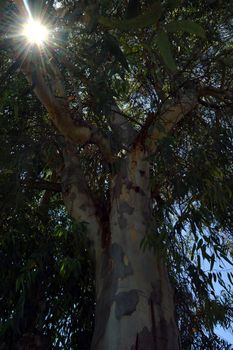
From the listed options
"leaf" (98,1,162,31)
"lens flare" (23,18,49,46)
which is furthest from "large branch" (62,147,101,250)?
"leaf" (98,1,162,31)

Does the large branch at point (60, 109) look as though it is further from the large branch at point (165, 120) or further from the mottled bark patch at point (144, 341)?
the mottled bark patch at point (144, 341)

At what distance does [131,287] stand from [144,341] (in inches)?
15.6

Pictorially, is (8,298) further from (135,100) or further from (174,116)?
(135,100)

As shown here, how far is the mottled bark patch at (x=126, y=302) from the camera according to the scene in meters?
3.14

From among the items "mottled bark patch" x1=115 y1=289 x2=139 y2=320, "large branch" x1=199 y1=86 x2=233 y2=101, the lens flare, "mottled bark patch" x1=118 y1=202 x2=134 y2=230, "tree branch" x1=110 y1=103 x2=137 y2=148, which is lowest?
"mottled bark patch" x1=115 y1=289 x2=139 y2=320

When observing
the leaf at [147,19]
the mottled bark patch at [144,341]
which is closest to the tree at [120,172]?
the mottled bark patch at [144,341]

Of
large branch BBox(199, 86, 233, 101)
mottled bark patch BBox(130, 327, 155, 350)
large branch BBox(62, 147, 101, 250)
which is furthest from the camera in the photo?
large branch BBox(199, 86, 233, 101)

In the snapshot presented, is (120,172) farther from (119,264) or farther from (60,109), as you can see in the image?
(119,264)

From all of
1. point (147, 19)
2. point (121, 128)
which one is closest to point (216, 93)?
point (121, 128)

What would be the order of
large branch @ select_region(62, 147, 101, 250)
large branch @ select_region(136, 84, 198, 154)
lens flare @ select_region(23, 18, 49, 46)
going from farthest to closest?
large branch @ select_region(136, 84, 198, 154), large branch @ select_region(62, 147, 101, 250), lens flare @ select_region(23, 18, 49, 46)

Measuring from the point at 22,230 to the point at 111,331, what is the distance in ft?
4.93

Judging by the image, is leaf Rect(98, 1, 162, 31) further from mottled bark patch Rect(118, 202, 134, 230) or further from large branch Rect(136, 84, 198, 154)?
large branch Rect(136, 84, 198, 154)

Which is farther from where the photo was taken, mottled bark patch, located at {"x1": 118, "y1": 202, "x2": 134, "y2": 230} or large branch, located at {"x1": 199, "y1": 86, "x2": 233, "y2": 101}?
large branch, located at {"x1": 199, "y1": 86, "x2": 233, "y2": 101}

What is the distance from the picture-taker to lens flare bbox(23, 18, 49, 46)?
2686mm
